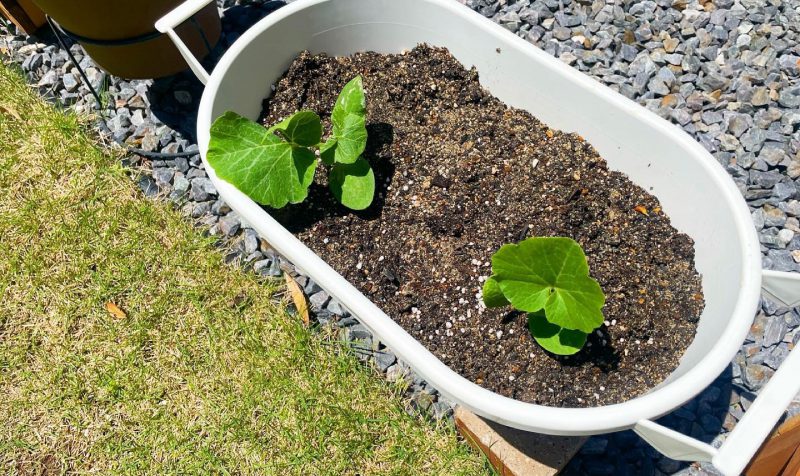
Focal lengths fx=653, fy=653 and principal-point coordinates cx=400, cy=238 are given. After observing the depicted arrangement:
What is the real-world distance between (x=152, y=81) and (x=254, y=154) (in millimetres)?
991

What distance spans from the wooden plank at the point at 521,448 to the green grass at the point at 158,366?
10 cm

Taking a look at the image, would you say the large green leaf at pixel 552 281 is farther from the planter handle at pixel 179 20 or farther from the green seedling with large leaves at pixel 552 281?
the planter handle at pixel 179 20

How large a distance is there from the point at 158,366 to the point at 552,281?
1.02m

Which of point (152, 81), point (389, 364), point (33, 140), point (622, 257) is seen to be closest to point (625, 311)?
point (622, 257)

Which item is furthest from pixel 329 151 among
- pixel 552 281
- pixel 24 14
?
pixel 24 14

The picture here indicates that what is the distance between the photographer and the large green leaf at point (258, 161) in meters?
1.22

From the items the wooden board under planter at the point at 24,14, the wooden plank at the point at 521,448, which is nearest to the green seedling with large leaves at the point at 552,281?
the wooden plank at the point at 521,448

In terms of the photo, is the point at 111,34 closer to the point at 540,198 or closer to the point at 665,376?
the point at 540,198

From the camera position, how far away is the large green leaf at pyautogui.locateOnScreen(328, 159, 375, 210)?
1359 millimetres

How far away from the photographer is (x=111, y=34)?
1.66 meters

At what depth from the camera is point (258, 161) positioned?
49.1 inches

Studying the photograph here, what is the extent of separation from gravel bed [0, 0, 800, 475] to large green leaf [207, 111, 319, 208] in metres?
0.44

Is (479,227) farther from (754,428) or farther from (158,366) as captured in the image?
(158,366)

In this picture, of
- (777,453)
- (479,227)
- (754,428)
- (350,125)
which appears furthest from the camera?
(479,227)
